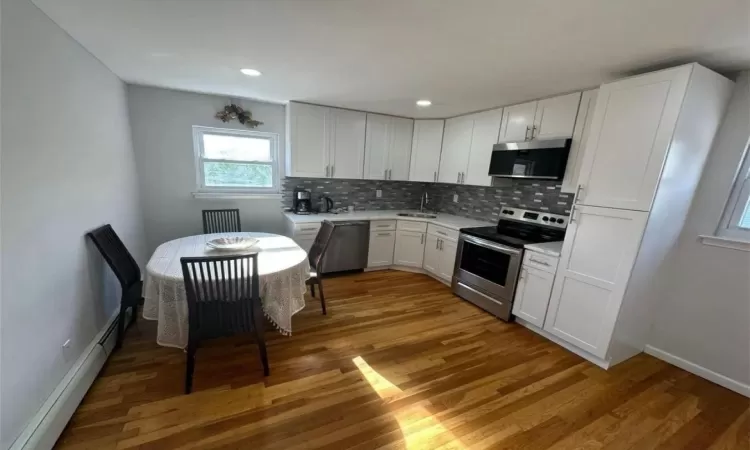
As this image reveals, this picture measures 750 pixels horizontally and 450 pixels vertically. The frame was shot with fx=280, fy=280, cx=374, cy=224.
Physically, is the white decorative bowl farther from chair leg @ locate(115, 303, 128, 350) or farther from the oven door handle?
the oven door handle

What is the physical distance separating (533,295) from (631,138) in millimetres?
1473

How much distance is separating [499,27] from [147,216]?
3908 millimetres

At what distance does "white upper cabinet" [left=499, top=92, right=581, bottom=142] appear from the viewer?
256 centimetres

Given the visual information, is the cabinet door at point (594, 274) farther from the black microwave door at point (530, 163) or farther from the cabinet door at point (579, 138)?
the black microwave door at point (530, 163)

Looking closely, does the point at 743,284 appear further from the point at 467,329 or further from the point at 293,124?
the point at 293,124

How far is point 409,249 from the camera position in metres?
4.01

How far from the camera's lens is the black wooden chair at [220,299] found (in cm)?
172

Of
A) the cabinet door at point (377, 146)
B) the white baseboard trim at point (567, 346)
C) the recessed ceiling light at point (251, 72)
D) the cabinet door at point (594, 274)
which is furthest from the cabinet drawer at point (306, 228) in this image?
the cabinet door at point (594, 274)

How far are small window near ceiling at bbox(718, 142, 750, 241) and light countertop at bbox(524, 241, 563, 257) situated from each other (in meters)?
1.07

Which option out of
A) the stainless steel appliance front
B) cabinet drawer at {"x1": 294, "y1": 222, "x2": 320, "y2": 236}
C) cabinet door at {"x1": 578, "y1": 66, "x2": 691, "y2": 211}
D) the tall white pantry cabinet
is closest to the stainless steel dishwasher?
cabinet drawer at {"x1": 294, "y1": 222, "x2": 320, "y2": 236}

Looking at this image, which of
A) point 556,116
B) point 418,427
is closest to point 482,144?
point 556,116

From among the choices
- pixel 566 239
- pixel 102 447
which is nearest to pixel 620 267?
pixel 566 239

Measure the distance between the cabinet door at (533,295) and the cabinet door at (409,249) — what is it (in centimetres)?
144

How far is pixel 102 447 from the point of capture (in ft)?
4.65
